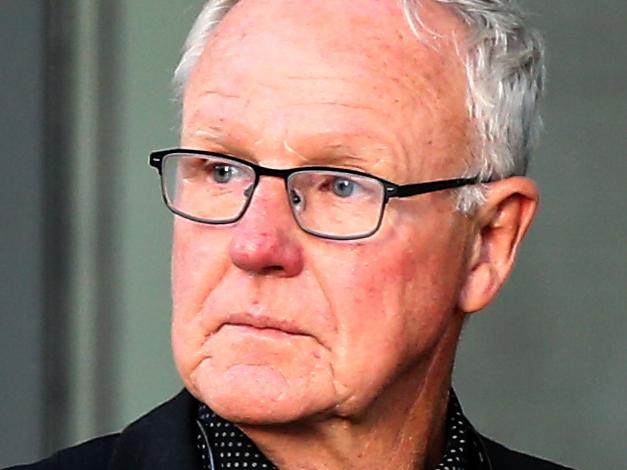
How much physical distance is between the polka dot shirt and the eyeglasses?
30cm

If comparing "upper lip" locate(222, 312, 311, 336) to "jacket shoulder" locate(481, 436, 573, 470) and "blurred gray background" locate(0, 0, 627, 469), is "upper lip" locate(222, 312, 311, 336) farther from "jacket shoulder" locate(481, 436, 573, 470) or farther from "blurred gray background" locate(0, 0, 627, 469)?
"blurred gray background" locate(0, 0, 627, 469)

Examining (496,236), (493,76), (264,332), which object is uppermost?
(493,76)

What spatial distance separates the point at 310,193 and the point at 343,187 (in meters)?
0.05

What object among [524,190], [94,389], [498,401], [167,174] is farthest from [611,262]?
[167,174]

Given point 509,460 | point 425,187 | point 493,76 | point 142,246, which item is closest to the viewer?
point 425,187

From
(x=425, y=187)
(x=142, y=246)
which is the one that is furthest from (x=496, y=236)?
(x=142, y=246)

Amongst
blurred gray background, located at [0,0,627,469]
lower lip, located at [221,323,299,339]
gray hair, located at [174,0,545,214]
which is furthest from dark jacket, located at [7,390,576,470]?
blurred gray background, located at [0,0,627,469]

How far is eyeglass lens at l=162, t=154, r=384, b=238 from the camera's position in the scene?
197cm

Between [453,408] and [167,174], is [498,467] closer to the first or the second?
[453,408]

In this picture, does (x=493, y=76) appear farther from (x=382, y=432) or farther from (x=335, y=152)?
(x=382, y=432)

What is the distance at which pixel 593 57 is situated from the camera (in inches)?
140

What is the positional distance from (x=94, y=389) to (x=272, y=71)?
1688 mm

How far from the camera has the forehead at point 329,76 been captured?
1.97 m

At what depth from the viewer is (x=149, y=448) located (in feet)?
6.95
